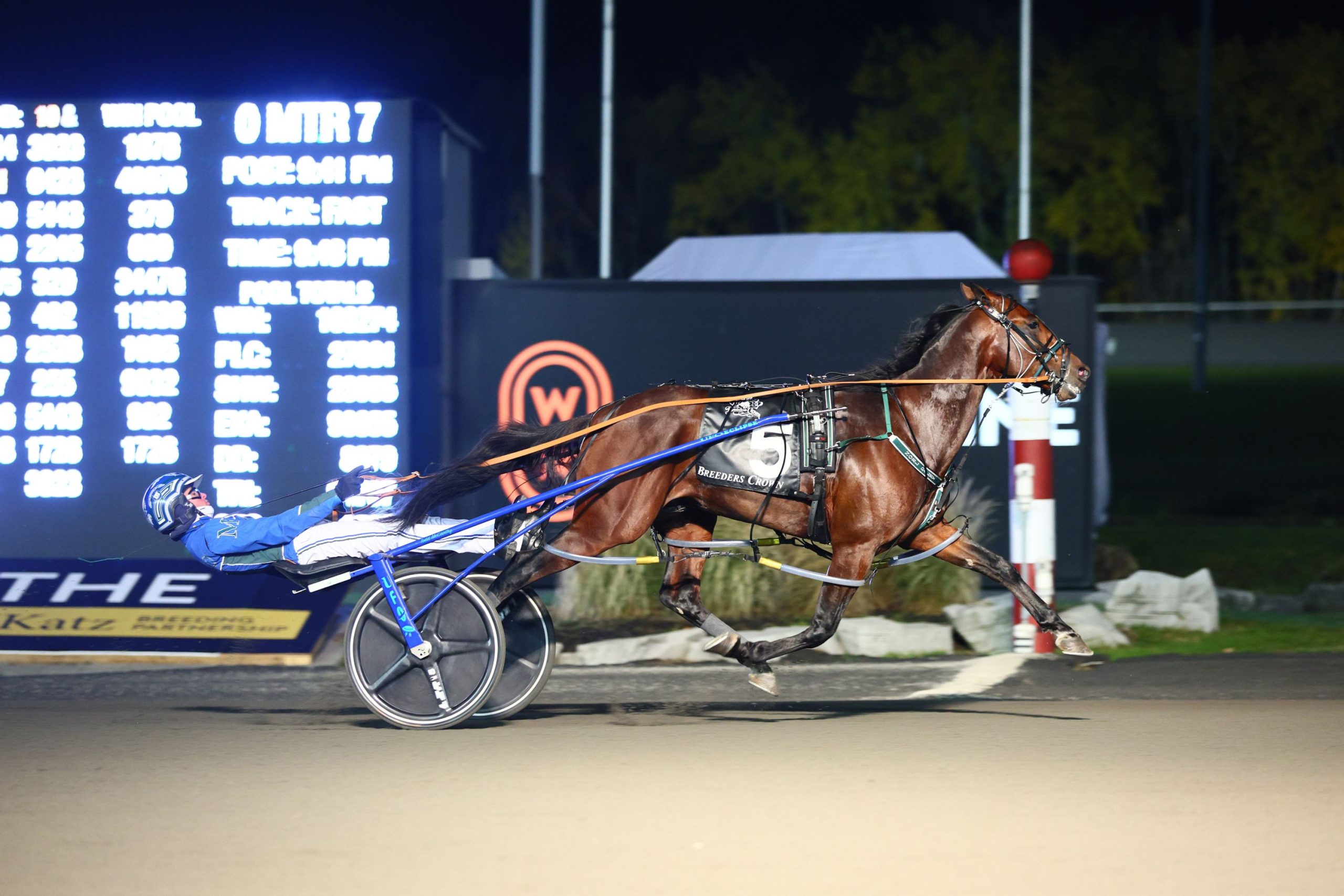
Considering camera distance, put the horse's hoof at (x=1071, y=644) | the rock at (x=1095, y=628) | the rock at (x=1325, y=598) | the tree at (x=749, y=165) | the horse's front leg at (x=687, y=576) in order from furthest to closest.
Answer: the tree at (x=749, y=165) → the rock at (x=1325, y=598) → the rock at (x=1095, y=628) → the horse's front leg at (x=687, y=576) → the horse's hoof at (x=1071, y=644)

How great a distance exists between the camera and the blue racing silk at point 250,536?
630cm

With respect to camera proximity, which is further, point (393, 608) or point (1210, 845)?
point (393, 608)

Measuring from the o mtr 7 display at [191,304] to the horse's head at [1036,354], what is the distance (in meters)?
3.78

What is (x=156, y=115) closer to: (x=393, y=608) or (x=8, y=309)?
(x=8, y=309)

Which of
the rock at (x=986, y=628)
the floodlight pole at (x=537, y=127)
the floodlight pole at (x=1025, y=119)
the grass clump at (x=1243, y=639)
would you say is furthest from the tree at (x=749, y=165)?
the rock at (x=986, y=628)

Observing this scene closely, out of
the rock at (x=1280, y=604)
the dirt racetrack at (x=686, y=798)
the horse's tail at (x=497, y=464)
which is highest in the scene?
the horse's tail at (x=497, y=464)

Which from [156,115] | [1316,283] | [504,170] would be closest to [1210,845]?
[156,115]

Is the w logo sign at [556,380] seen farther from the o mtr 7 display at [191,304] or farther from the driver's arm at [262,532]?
the driver's arm at [262,532]

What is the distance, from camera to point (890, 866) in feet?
14.4

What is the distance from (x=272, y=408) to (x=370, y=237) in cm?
112

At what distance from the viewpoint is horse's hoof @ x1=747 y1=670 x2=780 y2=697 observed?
6.57 meters

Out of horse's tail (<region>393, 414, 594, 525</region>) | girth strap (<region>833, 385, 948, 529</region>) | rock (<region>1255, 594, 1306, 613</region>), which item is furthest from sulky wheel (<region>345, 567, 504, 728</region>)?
rock (<region>1255, 594, 1306, 613</region>)

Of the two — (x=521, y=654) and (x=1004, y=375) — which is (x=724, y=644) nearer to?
(x=521, y=654)

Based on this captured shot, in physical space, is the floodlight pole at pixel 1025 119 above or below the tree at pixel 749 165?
below
